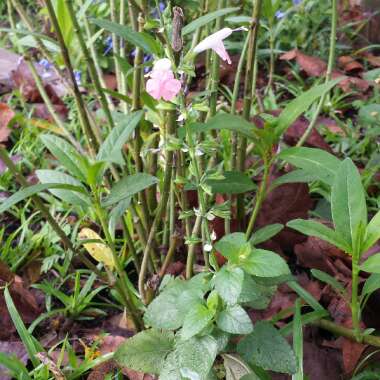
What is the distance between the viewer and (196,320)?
0.88 m

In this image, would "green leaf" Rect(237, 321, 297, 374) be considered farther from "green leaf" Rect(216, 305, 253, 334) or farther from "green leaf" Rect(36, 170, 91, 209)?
"green leaf" Rect(36, 170, 91, 209)

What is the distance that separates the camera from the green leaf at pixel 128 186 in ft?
3.16

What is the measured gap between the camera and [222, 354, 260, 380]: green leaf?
100cm

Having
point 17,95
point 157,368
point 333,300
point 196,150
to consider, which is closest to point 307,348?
point 333,300

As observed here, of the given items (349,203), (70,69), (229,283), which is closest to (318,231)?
(349,203)

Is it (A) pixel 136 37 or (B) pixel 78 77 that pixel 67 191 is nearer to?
(A) pixel 136 37

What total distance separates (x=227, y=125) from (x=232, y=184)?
0.58ft

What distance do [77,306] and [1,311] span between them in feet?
0.60

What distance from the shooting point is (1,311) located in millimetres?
1301

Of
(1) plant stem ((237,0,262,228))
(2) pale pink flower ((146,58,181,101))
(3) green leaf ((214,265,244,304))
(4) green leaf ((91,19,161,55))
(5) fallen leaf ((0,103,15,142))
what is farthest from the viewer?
(5) fallen leaf ((0,103,15,142))

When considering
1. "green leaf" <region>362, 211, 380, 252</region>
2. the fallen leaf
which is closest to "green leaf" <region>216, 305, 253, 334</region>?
"green leaf" <region>362, 211, 380, 252</region>

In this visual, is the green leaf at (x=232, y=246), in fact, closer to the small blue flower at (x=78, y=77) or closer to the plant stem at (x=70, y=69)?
the plant stem at (x=70, y=69)

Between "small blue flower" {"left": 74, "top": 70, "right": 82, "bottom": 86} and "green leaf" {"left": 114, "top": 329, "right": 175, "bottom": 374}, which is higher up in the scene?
"small blue flower" {"left": 74, "top": 70, "right": 82, "bottom": 86}

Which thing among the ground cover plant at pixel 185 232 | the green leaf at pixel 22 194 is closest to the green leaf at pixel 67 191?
the ground cover plant at pixel 185 232
